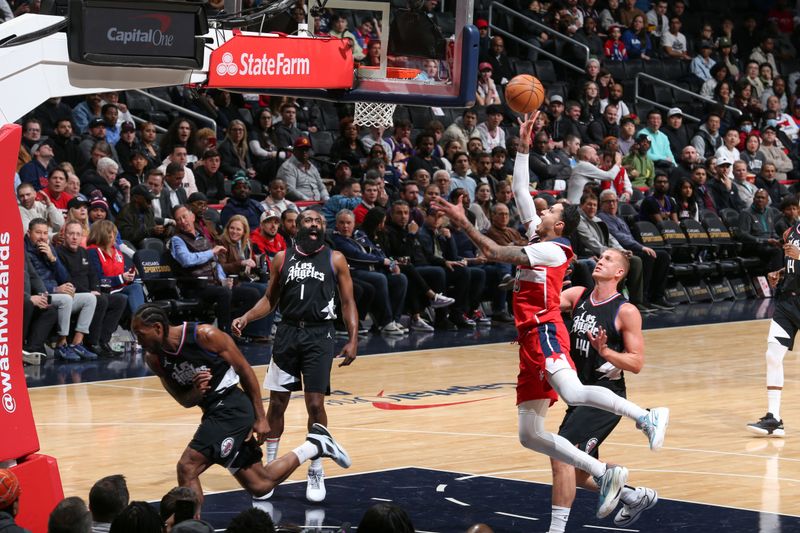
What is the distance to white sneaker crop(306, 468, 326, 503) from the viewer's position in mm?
8656

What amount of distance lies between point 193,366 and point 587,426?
7.76 ft

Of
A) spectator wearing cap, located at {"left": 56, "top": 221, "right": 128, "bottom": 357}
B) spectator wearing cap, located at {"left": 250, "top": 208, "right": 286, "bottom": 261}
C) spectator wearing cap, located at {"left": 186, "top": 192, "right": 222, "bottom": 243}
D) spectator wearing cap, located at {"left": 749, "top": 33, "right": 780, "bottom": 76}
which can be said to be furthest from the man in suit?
spectator wearing cap, located at {"left": 749, "top": 33, "right": 780, "bottom": 76}

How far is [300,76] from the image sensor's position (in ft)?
31.0

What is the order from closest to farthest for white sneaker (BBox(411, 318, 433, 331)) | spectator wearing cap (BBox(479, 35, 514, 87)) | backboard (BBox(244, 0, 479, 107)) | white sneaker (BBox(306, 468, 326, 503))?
white sneaker (BBox(306, 468, 326, 503)), backboard (BBox(244, 0, 479, 107)), white sneaker (BBox(411, 318, 433, 331)), spectator wearing cap (BBox(479, 35, 514, 87))

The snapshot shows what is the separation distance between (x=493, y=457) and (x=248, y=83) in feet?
10.8

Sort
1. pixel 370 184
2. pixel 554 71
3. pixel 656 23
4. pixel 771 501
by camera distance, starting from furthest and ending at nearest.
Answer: pixel 656 23 → pixel 554 71 → pixel 370 184 → pixel 771 501

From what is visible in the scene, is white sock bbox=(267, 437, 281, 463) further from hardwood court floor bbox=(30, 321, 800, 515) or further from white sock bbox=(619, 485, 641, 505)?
white sock bbox=(619, 485, 641, 505)

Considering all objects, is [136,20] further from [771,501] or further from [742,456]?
[742,456]

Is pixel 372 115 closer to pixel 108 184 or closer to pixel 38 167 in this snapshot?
pixel 108 184

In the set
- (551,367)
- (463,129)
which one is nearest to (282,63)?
(551,367)

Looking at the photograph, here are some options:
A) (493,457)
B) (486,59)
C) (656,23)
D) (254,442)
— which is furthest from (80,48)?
(656,23)

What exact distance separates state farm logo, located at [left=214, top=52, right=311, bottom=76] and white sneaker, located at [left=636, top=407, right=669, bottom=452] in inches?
131

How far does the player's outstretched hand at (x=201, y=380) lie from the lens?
25.7 feet

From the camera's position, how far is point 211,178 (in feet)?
54.9
